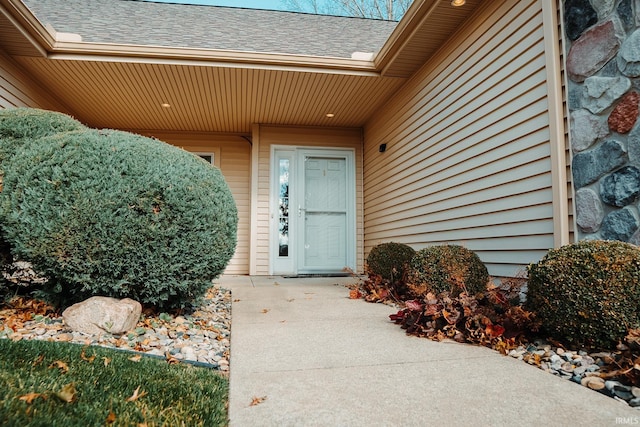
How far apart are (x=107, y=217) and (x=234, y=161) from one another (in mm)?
4873

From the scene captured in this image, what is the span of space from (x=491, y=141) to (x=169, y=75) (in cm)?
374

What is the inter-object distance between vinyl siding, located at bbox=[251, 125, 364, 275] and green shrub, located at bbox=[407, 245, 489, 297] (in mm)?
3742

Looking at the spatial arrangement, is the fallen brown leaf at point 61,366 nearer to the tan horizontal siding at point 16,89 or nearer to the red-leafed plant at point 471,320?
the red-leafed plant at point 471,320

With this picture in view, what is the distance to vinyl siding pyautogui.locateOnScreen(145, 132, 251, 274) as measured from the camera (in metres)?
7.04

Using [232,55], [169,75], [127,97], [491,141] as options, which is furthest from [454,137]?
[127,97]

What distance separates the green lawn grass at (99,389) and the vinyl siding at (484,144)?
8.00ft

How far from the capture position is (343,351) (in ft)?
7.11

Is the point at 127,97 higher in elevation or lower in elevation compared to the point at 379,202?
higher

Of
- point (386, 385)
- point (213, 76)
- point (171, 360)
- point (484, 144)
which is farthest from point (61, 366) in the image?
point (213, 76)

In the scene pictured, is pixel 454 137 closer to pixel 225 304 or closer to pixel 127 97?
pixel 225 304

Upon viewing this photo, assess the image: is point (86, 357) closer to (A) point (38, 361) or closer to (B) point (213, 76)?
(A) point (38, 361)

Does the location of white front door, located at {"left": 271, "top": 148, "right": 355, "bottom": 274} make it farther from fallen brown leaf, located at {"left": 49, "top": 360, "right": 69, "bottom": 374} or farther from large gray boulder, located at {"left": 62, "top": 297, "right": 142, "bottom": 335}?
fallen brown leaf, located at {"left": 49, "top": 360, "right": 69, "bottom": 374}

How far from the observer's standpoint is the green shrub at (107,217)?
7.85ft

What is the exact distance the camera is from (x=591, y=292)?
6.27 feet
